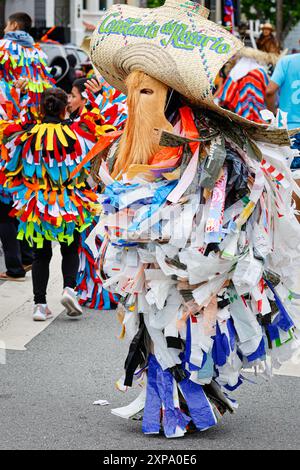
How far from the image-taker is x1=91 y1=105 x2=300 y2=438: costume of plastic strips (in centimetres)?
442

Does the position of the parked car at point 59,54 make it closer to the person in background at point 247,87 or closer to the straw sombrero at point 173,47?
the person in background at point 247,87

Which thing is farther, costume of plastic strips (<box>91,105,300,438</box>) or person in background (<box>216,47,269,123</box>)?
person in background (<box>216,47,269,123</box>)

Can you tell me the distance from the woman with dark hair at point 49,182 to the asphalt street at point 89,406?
2.04 feet

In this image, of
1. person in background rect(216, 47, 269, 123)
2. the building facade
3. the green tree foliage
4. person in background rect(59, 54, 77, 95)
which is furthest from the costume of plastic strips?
the green tree foliage

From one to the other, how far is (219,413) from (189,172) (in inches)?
44.3

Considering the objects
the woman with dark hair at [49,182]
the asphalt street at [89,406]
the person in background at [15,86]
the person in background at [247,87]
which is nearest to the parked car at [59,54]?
the person in background at [247,87]

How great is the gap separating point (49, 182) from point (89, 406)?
228 centimetres

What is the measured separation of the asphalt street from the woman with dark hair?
0.62 m

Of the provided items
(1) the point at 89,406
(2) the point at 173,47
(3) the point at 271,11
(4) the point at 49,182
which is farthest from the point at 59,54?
(3) the point at 271,11

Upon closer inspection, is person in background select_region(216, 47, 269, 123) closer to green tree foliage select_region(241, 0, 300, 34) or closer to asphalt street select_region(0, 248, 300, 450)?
asphalt street select_region(0, 248, 300, 450)

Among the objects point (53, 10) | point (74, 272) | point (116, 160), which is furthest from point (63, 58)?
point (53, 10)

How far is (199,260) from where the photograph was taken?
4371mm

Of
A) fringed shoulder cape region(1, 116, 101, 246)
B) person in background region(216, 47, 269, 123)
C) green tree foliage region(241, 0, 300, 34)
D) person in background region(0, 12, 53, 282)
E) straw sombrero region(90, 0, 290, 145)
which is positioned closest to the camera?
straw sombrero region(90, 0, 290, 145)

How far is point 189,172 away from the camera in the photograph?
4.45 metres
